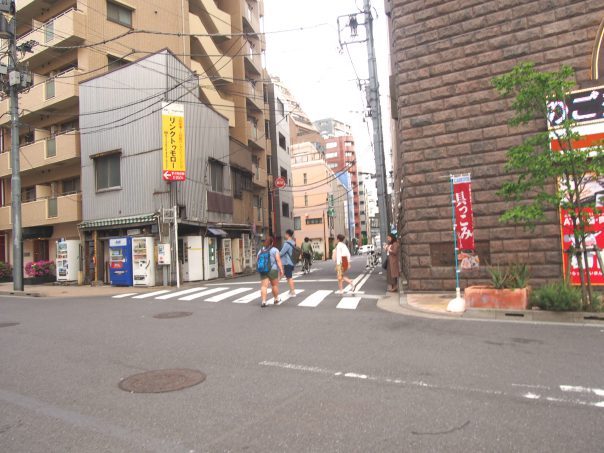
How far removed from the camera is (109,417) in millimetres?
3766

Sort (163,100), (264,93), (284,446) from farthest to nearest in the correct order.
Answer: (264,93)
(163,100)
(284,446)

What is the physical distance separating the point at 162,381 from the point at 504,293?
22.4 ft

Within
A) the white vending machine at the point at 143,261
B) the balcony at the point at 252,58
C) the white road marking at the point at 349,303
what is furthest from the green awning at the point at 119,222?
the balcony at the point at 252,58

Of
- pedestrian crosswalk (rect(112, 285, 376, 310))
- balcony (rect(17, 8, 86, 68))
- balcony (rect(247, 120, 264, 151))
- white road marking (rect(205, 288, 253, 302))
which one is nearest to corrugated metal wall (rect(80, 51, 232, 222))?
balcony (rect(17, 8, 86, 68))

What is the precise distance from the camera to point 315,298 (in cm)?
1178

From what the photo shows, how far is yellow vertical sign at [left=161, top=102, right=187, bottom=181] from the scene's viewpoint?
1781cm

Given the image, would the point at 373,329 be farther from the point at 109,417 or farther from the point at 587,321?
the point at 109,417

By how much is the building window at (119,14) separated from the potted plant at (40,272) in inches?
527

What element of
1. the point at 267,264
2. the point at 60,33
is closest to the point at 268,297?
the point at 267,264

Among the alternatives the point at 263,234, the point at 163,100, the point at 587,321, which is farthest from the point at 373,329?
the point at 263,234

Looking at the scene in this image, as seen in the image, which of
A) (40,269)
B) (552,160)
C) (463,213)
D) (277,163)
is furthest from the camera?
(277,163)

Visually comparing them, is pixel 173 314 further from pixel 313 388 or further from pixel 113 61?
pixel 113 61

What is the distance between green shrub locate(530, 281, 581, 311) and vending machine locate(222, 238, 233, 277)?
51.9 ft

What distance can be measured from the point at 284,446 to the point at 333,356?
8.67 feet
